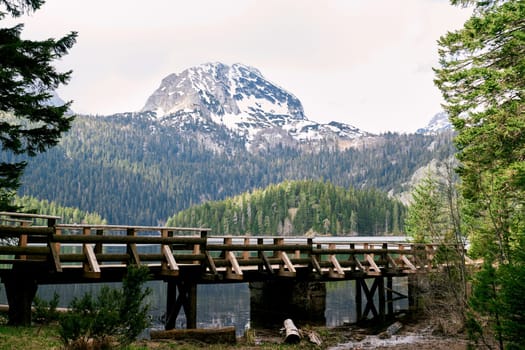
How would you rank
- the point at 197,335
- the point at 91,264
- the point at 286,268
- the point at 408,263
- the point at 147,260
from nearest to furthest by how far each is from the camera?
the point at 91,264, the point at 197,335, the point at 147,260, the point at 286,268, the point at 408,263

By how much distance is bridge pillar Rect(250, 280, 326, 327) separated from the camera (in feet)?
79.7

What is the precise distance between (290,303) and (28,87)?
15.4 metres

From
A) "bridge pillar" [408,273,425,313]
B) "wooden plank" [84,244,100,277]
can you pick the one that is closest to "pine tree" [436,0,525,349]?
"bridge pillar" [408,273,425,313]

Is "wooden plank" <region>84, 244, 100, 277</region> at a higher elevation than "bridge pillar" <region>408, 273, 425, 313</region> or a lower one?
higher

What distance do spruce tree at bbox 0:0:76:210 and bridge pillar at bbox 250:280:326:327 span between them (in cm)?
1316

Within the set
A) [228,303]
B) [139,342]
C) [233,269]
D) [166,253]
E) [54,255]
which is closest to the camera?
[139,342]

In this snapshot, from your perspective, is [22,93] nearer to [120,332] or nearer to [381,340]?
[120,332]

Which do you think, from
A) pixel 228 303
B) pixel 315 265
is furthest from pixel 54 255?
pixel 228 303

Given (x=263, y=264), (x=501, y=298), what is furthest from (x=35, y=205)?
(x=501, y=298)

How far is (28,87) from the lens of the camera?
632 inches

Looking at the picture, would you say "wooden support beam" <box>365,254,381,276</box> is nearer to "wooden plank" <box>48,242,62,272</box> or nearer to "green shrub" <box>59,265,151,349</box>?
"wooden plank" <box>48,242,62,272</box>

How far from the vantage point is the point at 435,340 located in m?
19.5

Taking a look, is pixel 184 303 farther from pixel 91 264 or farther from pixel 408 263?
pixel 408 263

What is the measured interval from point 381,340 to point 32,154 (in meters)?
14.7
